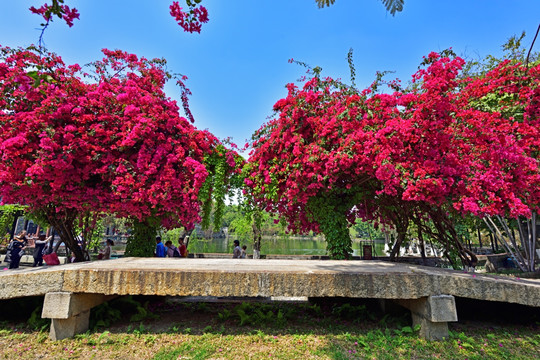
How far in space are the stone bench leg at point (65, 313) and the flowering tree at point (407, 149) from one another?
15.6ft

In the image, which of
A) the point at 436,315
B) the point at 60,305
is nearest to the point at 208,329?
the point at 60,305

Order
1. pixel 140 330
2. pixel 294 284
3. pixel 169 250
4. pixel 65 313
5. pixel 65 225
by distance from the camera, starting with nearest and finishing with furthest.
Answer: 1. pixel 65 313
2. pixel 294 284
3. pixel 140 330
4. pixel 65 225
5. pixel 169 250

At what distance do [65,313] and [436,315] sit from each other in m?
5.54

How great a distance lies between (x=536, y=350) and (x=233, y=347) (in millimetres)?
4350

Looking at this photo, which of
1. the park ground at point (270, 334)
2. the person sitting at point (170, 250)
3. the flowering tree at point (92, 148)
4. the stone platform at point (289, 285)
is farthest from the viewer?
the person sitting at point (170, 250)

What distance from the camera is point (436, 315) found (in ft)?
13.9

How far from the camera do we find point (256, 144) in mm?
8555

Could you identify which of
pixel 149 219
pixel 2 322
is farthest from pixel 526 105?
pixel 2 322

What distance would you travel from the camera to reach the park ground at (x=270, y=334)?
3.94m

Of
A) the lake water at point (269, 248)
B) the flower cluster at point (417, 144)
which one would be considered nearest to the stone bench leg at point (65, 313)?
the flower cluster at point (417, 144)

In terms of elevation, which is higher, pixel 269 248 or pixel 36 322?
pixel 36 322

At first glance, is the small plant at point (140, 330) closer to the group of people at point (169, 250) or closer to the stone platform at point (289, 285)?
the stone platform at point (289, 285)

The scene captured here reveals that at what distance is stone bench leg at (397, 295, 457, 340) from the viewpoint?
423 centimetres

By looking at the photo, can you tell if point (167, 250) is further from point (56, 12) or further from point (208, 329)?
point (56, 12)
